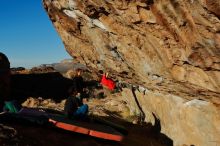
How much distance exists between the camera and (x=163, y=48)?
8914 millimetres

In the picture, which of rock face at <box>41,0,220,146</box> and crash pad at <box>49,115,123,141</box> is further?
crash pad at <box>49,115,123,141</box>

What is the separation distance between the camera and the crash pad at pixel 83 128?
33.3 feet

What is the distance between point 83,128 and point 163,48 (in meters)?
3.53

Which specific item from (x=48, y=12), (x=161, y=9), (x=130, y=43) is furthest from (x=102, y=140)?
(x=48, y=12)

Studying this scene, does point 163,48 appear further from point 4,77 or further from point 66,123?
point 4,77

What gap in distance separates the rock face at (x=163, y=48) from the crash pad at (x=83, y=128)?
230 cm

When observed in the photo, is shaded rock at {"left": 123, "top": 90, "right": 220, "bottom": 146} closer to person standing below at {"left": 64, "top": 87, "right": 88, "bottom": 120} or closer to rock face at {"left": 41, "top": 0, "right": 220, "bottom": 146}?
rock face at {"left": 41, "top": 0, "right": 220, "bottom": 146}

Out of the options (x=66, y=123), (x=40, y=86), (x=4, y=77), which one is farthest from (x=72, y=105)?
(x=40, y=86)

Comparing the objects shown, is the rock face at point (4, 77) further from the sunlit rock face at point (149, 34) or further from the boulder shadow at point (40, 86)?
the sunlit rock face at point (149, 34)

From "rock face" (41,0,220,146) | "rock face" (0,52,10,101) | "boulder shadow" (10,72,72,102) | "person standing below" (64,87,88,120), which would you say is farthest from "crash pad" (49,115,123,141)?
"boulder shadow" (10,72,72,102)

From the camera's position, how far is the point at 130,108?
57.9ft

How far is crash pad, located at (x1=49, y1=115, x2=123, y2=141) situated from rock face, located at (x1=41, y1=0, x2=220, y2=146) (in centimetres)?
230

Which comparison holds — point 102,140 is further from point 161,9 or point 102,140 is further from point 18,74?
point 18,74

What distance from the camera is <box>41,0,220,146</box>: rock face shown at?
730 cm
